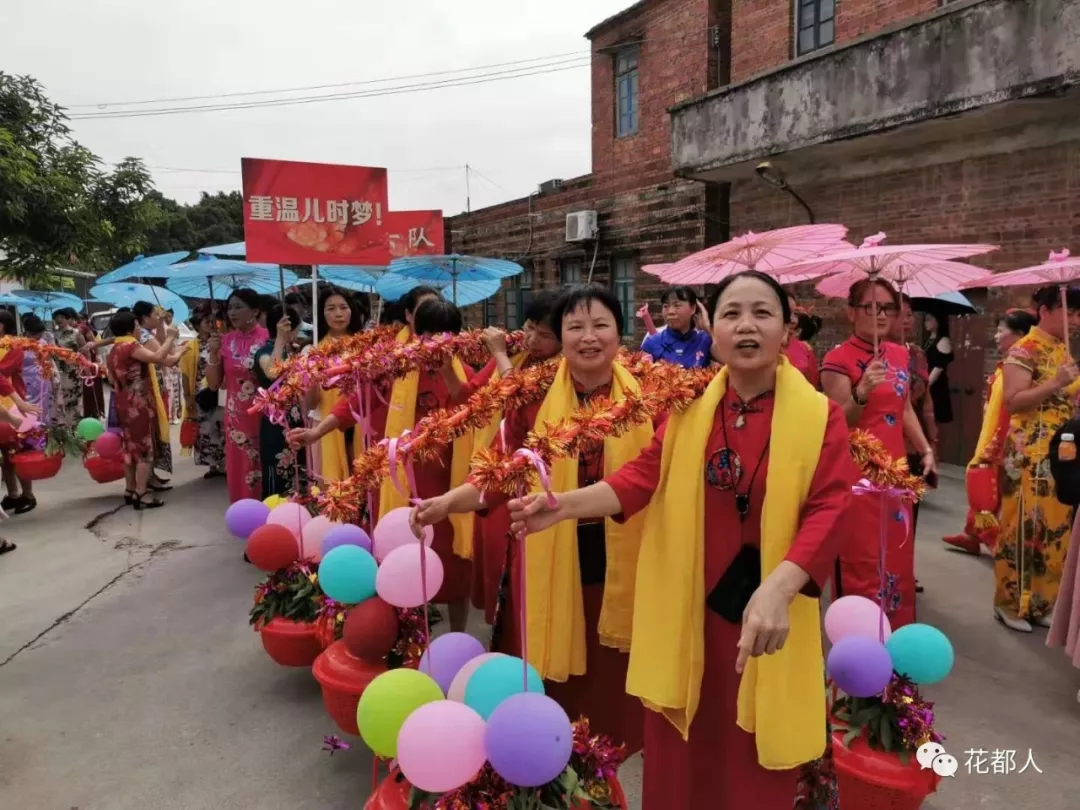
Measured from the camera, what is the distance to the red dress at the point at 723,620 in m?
1.80

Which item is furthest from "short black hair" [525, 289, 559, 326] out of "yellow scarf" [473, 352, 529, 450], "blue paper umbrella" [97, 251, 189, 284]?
"blue paper umbrella" [97, 251, 189, 284]

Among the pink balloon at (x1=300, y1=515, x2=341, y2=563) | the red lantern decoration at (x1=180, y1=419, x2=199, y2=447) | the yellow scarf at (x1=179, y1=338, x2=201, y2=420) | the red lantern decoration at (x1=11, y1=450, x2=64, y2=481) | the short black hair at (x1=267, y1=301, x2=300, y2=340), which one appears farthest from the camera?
the yellow scarf at (x1=179, y1=338, x2=201, y2=420)

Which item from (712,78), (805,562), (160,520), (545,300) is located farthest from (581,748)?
(712,78)

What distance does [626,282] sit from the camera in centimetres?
1233

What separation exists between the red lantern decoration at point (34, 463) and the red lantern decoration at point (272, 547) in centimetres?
426

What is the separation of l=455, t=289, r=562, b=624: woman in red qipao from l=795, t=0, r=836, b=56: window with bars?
25.0 ft

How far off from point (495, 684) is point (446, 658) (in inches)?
13.7

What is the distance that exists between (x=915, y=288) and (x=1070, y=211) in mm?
3998

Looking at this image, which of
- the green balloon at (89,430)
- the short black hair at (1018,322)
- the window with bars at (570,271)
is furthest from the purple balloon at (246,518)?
the window with bars at (570,271)

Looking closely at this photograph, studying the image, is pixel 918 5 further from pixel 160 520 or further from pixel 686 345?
pixel 160 520

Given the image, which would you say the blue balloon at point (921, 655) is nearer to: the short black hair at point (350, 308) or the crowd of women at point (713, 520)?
the crowd of women at point (713, 520)

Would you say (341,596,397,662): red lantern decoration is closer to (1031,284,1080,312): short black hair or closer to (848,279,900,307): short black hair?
(848,279,900,307): short black hair

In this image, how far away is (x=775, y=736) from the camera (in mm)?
1732

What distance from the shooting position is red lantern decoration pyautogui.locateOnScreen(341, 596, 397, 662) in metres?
2.54
